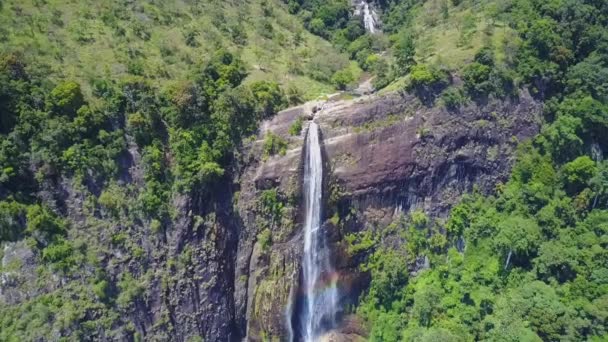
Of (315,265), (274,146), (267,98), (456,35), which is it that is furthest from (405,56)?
(315,265)

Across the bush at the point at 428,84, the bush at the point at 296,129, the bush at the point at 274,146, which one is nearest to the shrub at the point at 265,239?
the bush at the point at 274,146

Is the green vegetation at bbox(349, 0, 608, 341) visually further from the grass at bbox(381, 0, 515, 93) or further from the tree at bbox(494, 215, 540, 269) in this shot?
the grass at bbox(381, 0, 515, 93)

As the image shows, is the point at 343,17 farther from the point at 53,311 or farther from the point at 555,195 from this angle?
the point at 53,311

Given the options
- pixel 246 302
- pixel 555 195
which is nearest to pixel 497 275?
pixel 555 195

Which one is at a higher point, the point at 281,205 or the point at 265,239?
the point at 281,205

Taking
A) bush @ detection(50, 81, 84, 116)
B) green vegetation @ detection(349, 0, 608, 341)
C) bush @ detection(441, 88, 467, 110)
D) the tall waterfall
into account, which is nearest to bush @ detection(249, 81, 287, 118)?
the tall waterfall

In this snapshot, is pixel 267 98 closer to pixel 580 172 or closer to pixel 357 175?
pixel 357 175
